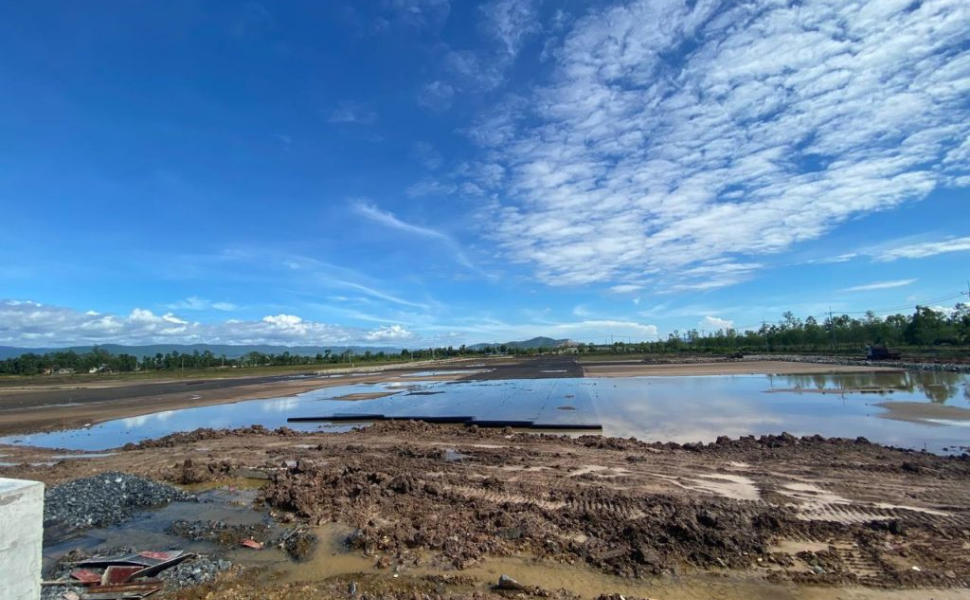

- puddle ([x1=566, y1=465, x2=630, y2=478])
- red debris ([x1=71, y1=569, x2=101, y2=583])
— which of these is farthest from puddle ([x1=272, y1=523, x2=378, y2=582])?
puddle ([x1=566, y1=465, x2=630, y2=478])

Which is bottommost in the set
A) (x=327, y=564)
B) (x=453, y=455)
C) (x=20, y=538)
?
(x=453, y=455)

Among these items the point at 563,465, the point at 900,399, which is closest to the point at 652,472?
the point at 563,465

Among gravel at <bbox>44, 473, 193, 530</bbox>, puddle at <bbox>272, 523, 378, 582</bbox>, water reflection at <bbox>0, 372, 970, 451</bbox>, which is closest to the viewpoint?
puddle at <bbox>272, 523, 378, 582</bbox>

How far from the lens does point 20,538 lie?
3076mm

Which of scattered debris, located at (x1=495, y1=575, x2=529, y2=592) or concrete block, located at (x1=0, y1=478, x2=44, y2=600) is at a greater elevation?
concrete block, located at (x1=0, y1=478, x2=44, y2=600)

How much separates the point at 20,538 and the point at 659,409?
71.4 ft

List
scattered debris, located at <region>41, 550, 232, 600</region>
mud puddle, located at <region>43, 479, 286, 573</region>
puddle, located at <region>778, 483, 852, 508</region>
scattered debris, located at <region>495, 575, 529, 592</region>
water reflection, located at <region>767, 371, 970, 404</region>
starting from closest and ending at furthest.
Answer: scattered debris, located at <region>495, 575, 529, 592</region> < scattered debris, located at <region>41, 550, 232, 600</region> < mud puddle, located at <region>43, 479, 286, 573</region> < puddle, located at <region>778, 483, 852, 508</region> < water reflection, located at <region>767, 371, 970, 404</region>

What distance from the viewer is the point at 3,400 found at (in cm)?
3731

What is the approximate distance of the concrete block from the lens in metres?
2.96

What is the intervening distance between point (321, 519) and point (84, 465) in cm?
1062

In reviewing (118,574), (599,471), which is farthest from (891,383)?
(118,574)

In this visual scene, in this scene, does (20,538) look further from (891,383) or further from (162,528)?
(891,383)

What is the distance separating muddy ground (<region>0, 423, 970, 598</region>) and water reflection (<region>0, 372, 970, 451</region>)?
3.21 m

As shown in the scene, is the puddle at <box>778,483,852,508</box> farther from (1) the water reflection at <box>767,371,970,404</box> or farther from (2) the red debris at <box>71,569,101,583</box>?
(1) the water reflection at <box>767,371,970,404</box>
